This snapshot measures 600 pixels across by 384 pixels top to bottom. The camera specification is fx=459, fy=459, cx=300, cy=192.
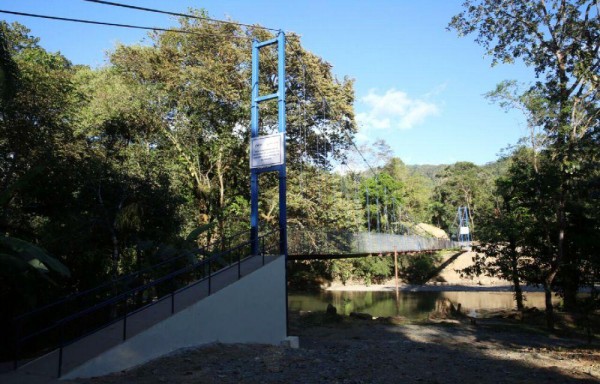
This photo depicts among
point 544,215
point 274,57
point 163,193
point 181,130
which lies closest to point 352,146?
point 274,57

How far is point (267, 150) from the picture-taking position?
9.51 m

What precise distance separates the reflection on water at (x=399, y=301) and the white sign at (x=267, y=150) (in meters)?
14.2

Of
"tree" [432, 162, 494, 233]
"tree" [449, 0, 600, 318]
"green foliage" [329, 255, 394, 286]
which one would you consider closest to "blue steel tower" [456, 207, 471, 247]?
"tree" [432, 162, 494, 233]

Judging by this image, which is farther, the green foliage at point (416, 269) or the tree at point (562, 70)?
the green foliage at point (416, 269)

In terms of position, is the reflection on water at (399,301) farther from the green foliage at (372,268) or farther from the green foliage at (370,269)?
the green foliage at (372,268)

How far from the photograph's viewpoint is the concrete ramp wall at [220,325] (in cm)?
527

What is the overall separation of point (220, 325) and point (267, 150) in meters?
3.88

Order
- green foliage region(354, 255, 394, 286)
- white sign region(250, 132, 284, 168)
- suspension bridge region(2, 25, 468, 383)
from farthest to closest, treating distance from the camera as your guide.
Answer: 1. green foliage region(354, 255, 394, 286)
2. white sign region(250, 132, 284, 168)
3. suspension bridge region(2, 25, 468, 383)

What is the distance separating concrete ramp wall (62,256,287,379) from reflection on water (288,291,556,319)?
14213 mm

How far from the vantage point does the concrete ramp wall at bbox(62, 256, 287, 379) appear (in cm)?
527

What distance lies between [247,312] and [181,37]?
16.5 m

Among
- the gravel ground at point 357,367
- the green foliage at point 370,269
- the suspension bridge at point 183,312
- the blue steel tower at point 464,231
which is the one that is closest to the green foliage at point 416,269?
the green foliage at point 370,269

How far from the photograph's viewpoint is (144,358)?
5570 millimetres

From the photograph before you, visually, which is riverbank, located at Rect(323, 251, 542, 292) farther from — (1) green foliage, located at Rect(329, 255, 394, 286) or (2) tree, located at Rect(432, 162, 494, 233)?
(2) tree, located at Rect(432, 162, 494, 233)
